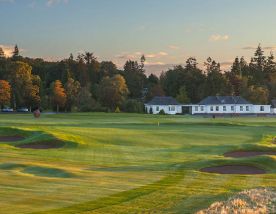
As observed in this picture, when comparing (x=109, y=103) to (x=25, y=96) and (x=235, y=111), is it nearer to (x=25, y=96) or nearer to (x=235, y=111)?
(x=25, y=96)

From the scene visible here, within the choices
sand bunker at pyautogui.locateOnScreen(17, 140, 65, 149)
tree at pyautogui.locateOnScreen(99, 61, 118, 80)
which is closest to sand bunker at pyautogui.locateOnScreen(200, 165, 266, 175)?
sand bunker at pyautogui.locateOnScreen(17, 140, 65, 149)

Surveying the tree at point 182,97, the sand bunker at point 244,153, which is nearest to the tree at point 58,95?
the tree at point 182,97

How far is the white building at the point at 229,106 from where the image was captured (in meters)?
136

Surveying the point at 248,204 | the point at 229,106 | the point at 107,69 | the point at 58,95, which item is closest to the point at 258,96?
the point at 229,106

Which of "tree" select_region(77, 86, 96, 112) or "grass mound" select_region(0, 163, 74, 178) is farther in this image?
"tree" select_region(77, 86, 96, 112)

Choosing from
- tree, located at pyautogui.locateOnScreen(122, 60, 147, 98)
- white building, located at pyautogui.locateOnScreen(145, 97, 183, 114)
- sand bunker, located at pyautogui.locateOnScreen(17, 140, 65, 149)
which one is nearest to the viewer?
sand bunker, located at pyautogui.locateOnScreen(17, 140, 65, 149)

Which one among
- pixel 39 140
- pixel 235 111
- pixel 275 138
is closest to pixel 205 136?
pixel 275 138

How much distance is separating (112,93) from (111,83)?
2.99 metres

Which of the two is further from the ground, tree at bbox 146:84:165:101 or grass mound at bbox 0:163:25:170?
tree at bbox 146:84:165:101

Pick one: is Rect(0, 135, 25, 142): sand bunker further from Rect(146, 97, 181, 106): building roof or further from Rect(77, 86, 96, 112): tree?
Rect(146, 97, 181, 106): building roof

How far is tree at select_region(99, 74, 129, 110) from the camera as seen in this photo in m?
126

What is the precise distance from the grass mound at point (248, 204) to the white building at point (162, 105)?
117129 mm

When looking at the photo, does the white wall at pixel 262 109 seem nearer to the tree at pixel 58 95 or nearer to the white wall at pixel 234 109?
the white wall at pixel 234 109

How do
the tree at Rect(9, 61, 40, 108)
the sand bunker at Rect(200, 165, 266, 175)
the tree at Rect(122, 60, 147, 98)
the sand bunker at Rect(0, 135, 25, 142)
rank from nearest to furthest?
the sand bunker at Rect(200, 165, 266, 175)
the sand bunker at Rect(0, 135, 25, 142)
the tree at Rect(9, 61, 40, 108)
the tree at Rect(122, 60, 147, 98)
